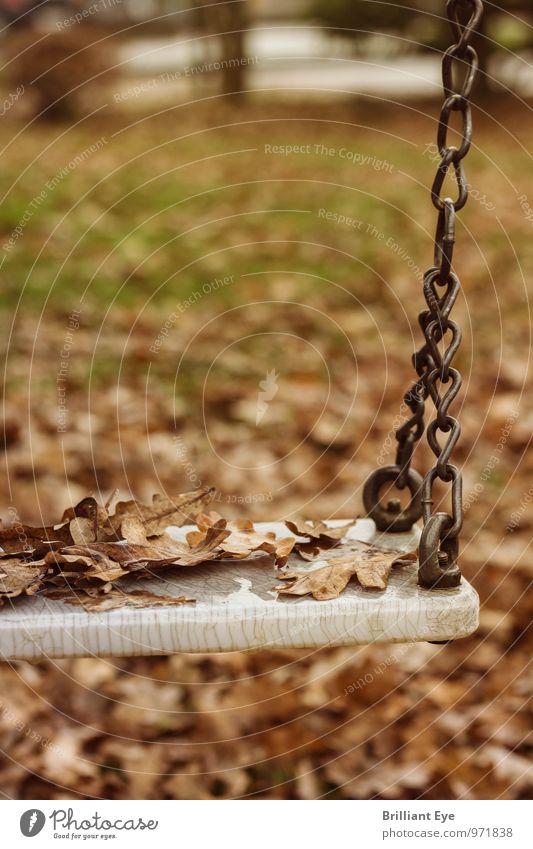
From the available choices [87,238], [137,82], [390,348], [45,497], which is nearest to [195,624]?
[45,497]

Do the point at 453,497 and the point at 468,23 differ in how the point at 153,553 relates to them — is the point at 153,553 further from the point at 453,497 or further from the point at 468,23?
the point at 468,23

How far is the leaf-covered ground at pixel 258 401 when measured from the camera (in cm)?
255

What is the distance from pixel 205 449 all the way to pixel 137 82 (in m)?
7.03

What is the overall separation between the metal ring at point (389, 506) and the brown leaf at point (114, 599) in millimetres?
484

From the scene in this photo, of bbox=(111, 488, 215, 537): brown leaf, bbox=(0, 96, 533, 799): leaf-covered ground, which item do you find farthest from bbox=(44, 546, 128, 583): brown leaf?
bbox=(0, 96, 533, 799): leaf-covered ground

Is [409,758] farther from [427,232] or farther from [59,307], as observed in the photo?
[427,232]

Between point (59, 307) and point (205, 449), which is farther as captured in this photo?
point (59, 307)

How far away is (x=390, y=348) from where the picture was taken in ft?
14.9

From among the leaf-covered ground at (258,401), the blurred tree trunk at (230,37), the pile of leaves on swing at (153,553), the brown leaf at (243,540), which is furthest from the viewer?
the blurred tree trunk at (230,37)

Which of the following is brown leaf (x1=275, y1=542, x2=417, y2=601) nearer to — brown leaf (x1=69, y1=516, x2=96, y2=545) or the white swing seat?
the white swing seat

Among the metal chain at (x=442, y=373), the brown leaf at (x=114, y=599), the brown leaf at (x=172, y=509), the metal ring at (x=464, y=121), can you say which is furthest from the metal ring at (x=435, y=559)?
the metal ring at (x=464, y=121)

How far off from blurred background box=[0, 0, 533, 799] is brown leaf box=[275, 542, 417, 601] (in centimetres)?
119

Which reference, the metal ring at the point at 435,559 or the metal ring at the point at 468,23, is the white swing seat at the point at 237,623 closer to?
the metal ring at the point at 435,559

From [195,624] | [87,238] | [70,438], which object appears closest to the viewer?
[195,624]
